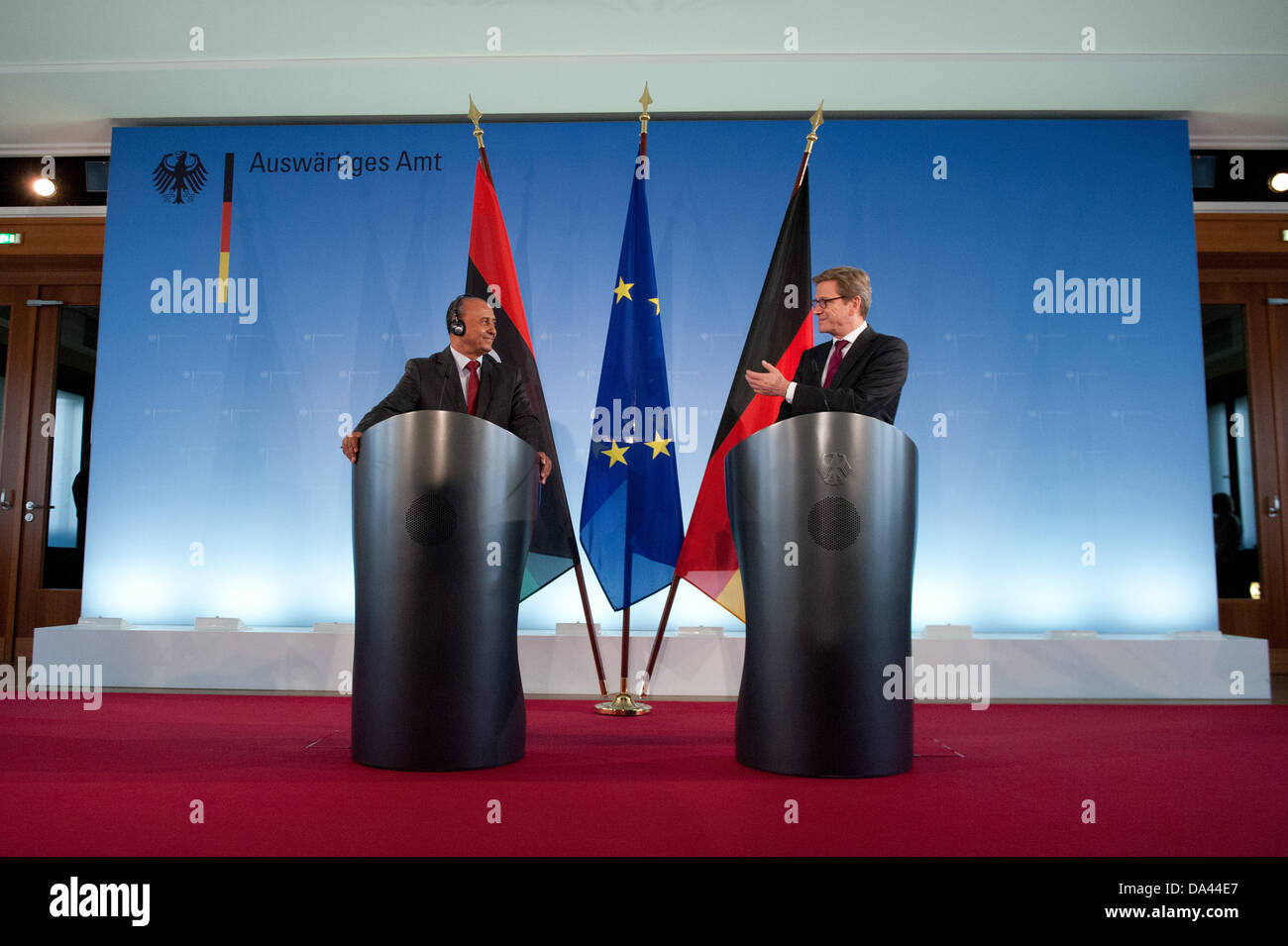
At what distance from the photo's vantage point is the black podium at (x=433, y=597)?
89.5 inches

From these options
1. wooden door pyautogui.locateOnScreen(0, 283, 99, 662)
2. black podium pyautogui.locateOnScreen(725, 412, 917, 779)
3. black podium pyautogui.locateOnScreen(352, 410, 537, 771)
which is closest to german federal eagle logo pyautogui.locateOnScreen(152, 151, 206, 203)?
wooden door pyautogui.locateOnScreen(0, 283, 99, 662)

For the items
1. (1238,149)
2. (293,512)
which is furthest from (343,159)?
(1238,149)

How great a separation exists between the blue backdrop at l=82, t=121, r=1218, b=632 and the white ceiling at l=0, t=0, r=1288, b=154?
0.17 m

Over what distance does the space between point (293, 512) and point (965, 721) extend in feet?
11.2

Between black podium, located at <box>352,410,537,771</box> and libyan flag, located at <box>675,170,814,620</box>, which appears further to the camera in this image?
libyan flag, located at <box>675,170,814,620</box>

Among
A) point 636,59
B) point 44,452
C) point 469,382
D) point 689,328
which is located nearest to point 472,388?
point 469,382

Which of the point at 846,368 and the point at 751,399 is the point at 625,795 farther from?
the point at 751,399

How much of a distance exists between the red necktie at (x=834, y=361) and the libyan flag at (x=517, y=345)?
4.39 ft

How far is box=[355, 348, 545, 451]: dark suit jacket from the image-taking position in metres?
2.84

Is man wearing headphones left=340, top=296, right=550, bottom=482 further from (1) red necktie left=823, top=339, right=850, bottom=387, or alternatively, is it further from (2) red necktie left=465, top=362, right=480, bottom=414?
(1) red necktie left=823, top=339, right=850, bottom=387

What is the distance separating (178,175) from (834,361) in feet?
13.3

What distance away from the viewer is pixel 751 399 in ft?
12.3

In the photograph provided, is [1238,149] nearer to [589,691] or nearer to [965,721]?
[965,721]
